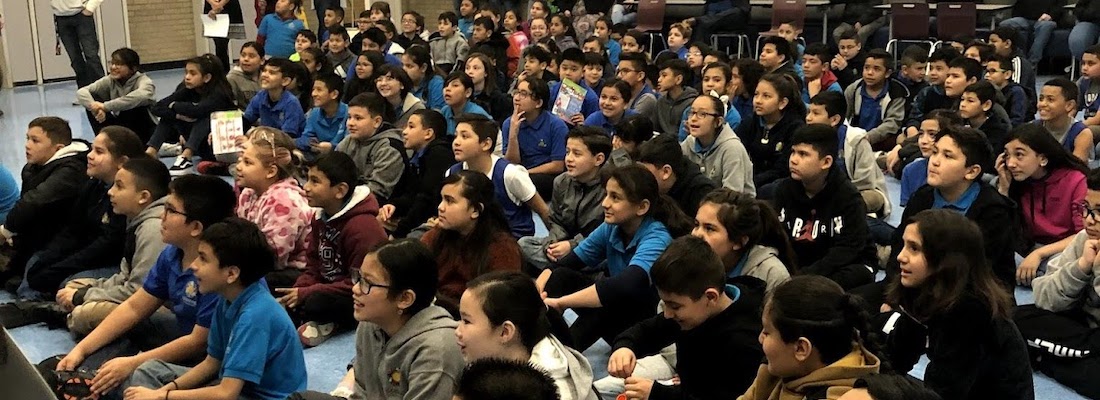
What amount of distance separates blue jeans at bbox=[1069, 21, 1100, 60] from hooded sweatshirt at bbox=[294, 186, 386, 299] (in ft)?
27.7

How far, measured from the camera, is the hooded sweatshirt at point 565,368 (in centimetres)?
239

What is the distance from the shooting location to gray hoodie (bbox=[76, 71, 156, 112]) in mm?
6891

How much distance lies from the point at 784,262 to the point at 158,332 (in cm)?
201

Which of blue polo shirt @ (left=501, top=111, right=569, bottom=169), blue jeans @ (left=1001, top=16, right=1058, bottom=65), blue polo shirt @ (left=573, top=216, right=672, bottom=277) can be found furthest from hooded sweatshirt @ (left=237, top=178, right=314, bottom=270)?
blue jeans @ (left=1001, top=16, right=1058, bottom=65)

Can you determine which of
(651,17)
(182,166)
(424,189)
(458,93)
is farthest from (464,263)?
(651,17)

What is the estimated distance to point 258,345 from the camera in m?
2.79

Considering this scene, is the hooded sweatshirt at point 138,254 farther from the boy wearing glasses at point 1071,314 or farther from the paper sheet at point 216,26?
the paper sheet at point 216,26

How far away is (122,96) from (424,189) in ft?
9.82

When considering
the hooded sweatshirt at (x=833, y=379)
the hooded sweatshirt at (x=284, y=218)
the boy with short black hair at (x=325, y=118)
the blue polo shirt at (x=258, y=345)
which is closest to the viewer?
the hooded sweatshirt at (x=833, y=379)

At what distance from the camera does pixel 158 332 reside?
3592mm

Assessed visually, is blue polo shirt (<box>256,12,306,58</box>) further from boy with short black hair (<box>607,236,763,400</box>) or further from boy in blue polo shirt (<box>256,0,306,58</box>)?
boy with short black hair (<box>607,236,763,400</box>)

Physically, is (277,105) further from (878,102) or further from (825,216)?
(825,216)

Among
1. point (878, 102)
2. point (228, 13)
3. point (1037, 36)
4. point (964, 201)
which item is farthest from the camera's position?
point (1037, 36)

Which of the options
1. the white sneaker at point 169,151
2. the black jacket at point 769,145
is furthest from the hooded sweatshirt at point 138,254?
the white sneaker at point 169,151
